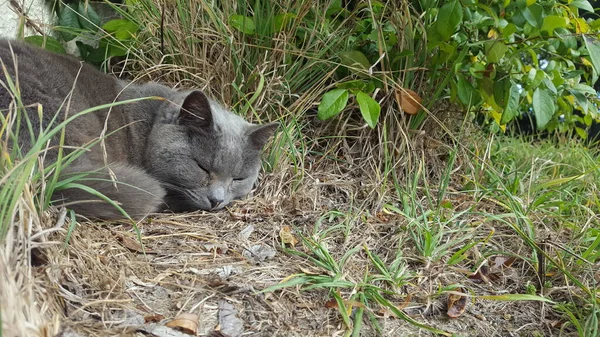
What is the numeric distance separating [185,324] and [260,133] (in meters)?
1.18

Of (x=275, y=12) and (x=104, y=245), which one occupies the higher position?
(x=275, y=12)

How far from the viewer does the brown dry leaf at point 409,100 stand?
2.70 metres

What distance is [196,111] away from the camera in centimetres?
238

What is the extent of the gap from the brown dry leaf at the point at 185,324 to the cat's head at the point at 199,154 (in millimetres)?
921

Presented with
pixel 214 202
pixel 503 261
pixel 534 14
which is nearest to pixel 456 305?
pixel 503 261

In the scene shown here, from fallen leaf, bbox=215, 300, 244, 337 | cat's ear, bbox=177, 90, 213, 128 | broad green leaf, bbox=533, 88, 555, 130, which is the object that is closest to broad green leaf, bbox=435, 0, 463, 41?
broad green leaf, bbox=533, 88, 555, 130

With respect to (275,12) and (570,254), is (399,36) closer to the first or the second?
(275,12)

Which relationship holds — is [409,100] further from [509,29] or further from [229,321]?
[229,321]

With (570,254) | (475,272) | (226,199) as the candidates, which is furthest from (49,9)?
(570,254)

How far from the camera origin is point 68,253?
1.57 m

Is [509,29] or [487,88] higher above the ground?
[509,29]

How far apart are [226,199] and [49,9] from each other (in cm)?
159

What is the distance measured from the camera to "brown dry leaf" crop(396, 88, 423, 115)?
2703 mm

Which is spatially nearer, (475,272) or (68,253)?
(68,253)
